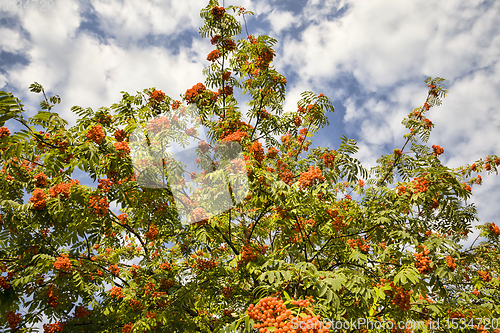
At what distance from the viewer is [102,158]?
13.5 ft

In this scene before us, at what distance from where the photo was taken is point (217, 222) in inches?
195

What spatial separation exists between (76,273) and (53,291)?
4.19 feet

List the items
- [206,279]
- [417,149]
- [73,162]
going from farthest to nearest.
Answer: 1. [417,149]
2. [206,279]
3. [73,162]

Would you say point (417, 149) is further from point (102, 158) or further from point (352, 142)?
point (102, 158)

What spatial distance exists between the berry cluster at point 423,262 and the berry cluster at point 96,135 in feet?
18.9

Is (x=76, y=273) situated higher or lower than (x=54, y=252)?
lower

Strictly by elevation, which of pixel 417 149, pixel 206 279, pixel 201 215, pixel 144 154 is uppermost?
pixel 417 149

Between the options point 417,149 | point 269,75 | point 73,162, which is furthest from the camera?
point 417,149

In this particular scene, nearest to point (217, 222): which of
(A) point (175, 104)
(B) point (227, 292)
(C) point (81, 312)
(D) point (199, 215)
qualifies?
(D) point (199, 215)

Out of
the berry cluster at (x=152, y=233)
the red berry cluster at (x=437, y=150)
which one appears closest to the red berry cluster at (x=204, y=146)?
the berry cluster at (x=152, y=233)

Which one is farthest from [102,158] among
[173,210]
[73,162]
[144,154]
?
[173,210]

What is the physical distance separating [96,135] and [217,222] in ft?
8.96

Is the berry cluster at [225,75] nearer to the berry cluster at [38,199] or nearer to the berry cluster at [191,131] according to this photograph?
the berry cluster at [191,131]

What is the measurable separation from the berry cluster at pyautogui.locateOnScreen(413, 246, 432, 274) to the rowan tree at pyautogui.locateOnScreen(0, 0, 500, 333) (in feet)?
0.07
